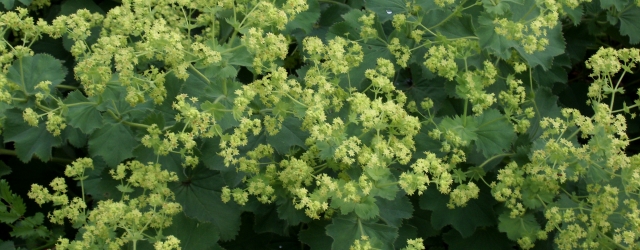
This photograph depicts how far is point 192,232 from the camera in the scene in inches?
109

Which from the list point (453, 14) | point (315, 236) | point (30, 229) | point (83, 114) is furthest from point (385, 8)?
point (30, 229)

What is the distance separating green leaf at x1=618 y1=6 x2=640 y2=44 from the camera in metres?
3.56

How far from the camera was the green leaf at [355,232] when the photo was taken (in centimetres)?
250

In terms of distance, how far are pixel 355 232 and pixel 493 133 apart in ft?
2.73

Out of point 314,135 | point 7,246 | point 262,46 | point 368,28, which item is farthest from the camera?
point 368,28

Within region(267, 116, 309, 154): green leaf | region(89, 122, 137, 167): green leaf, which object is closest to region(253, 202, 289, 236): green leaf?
region(267, 116, 309, 154): green leaf

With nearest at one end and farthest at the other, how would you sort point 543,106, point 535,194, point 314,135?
point 314,135, point 535,194, point 543,106

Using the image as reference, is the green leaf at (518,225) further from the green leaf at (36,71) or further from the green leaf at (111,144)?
the green leaf at (36,71)

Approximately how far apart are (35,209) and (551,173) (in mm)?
2745

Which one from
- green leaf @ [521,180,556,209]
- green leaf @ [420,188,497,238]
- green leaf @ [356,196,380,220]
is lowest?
green leaf @ [420,188,497,238]

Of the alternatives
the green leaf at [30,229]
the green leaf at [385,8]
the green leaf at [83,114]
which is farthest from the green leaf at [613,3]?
the green leaf at [30,229]

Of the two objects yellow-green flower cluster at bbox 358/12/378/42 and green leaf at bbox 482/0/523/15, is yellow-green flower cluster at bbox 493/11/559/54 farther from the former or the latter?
yellow-green flower cluster at bbox 358/12/378/42

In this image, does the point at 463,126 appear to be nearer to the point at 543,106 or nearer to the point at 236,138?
the point at 543,106

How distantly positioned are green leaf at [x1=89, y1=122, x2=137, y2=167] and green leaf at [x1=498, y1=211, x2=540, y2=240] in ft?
5.70
